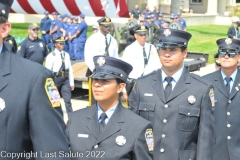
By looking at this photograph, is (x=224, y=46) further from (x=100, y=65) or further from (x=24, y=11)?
(x=24, y=11)

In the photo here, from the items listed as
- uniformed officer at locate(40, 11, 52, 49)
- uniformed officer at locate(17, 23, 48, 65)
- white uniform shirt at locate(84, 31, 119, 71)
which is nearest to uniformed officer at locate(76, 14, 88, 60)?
uniformed officer at locate(40, 11, 52, 49)

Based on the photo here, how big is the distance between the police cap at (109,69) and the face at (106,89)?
0.03m

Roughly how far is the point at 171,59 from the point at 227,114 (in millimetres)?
1139

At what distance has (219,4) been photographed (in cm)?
4984

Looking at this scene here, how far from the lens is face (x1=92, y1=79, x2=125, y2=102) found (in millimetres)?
3570

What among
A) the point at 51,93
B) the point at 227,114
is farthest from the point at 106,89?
the point at 227,114

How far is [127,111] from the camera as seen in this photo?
143 inches

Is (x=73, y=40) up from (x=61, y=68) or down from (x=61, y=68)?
down

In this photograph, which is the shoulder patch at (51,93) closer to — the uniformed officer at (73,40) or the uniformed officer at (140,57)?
the uniformed officer at (140,57)

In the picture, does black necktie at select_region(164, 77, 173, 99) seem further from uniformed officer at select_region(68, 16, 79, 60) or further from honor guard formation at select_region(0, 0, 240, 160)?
uniformed officer at select_region(68, 16, 79, 60)

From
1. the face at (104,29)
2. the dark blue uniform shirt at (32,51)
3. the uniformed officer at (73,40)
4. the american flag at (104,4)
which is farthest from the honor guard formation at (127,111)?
the uniformed officer at (73,40)

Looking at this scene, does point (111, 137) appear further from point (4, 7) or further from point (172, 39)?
point (172, 39)

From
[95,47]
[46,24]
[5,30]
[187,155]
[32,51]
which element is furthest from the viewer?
[46,24]

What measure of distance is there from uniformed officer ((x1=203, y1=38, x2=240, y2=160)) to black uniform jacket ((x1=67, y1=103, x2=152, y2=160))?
2.05 m
